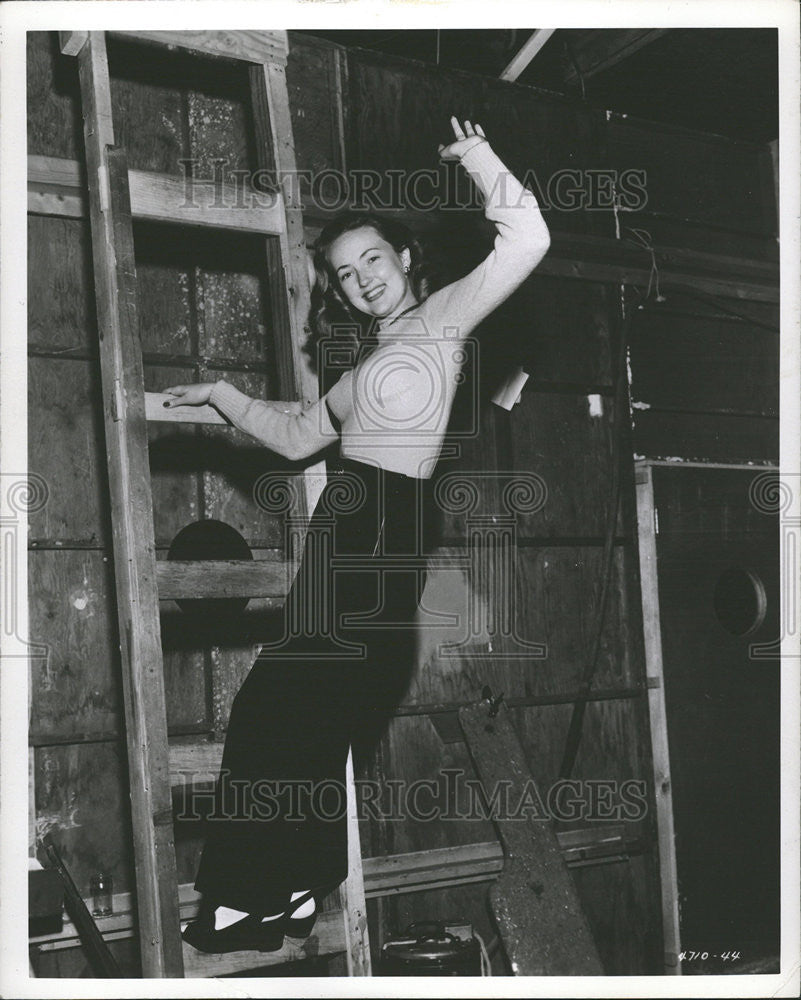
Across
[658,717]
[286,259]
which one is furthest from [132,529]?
[658,717]

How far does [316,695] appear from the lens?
98.7 inches

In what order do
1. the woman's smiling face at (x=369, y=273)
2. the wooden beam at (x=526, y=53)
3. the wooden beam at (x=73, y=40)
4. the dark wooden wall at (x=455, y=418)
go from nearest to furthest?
the wooden beam at (x=73, y=40)
the woman's smiling face at (x=369, y=273)
the dark wooden wall at (x=455, y=418)
the wooden beam at (x=526, y=53)

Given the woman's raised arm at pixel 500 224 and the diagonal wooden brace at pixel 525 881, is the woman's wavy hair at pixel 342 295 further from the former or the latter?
the diagonal wooden brace at pixel 525 881

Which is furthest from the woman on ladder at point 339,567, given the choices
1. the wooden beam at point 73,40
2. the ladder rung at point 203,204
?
the wooden beam at point 73,40

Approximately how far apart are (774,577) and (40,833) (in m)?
2.42

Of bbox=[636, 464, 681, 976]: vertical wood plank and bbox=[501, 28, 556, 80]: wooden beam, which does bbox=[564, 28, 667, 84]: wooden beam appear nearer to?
bbox=[501, 28, 556, 80]: wooden beam

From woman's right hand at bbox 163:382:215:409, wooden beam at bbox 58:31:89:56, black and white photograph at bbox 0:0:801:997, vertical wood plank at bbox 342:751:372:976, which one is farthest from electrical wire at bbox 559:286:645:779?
wooden beam at bbox 58:31:89:56

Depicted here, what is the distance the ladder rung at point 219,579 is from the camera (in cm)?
230

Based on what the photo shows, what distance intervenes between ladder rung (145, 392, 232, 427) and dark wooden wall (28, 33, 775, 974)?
380 millimetres

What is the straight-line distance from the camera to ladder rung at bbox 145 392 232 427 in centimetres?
241

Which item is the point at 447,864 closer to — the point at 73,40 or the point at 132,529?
the point at 132,529

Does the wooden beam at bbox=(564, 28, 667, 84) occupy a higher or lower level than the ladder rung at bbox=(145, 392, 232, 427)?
higher

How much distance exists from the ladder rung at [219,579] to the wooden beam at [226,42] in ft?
3.99

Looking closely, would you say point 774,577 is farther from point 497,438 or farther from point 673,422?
point 497,438
